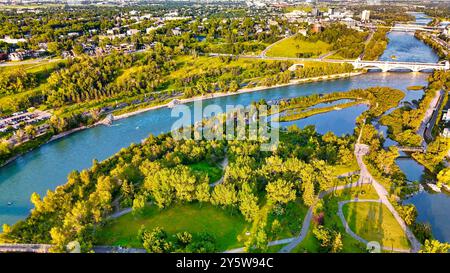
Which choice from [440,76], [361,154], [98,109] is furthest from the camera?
[440,76]

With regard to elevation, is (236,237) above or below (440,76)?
below

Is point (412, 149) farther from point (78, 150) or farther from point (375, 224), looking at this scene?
point (78, 150)

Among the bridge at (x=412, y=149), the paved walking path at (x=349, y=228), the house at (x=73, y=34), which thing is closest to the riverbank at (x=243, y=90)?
the bridge at (x=412, y=149)

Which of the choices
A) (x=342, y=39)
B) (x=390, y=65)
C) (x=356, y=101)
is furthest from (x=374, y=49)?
(x=356, y=101)

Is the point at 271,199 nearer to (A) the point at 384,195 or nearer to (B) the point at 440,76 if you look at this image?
(A) the point at 384,195

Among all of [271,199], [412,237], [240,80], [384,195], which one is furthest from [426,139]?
[240,80]

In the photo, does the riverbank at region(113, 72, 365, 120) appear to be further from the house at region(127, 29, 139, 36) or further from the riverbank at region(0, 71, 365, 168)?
the house at region(127, 29, 139, 36)
